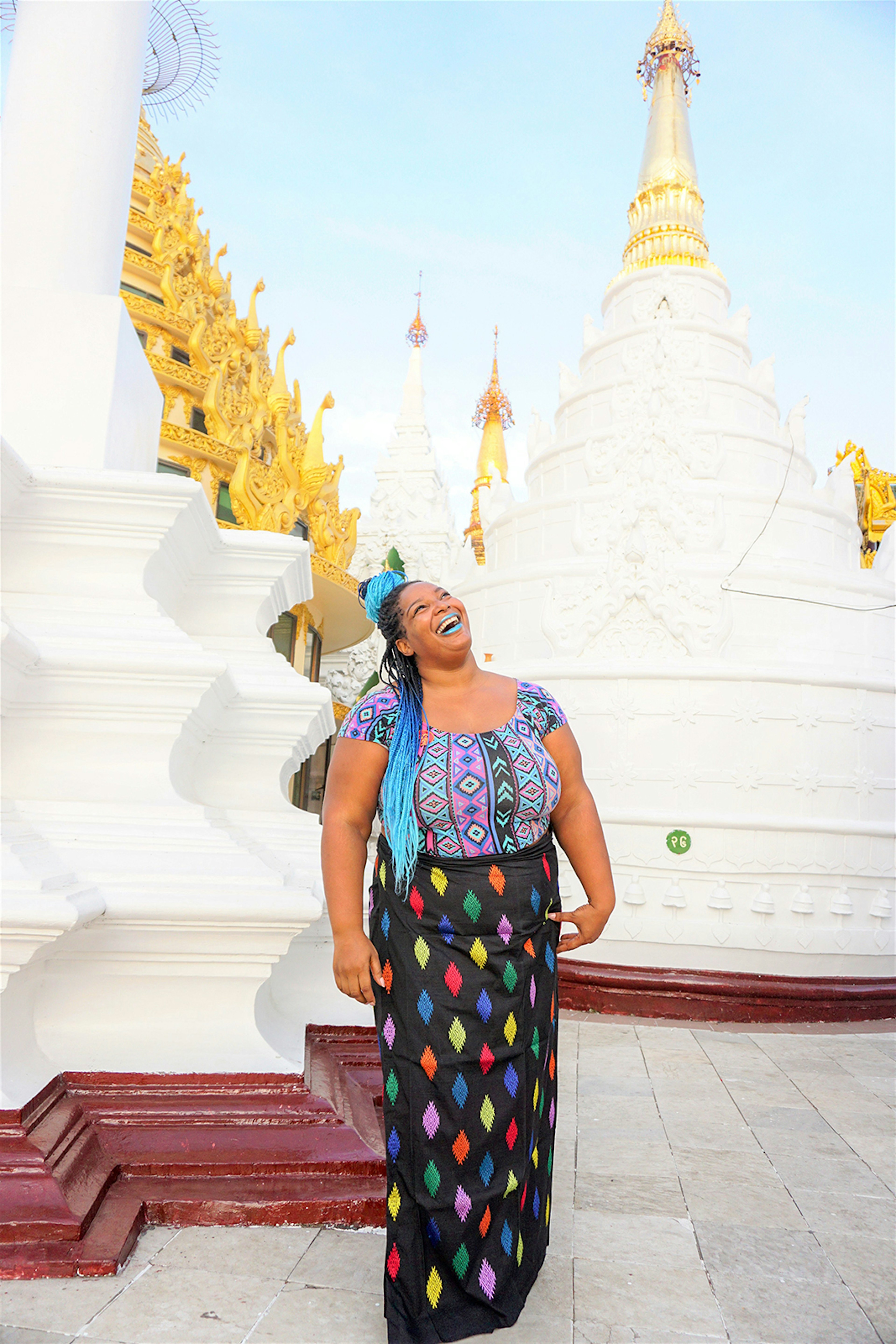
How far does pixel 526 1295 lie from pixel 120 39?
4.32m

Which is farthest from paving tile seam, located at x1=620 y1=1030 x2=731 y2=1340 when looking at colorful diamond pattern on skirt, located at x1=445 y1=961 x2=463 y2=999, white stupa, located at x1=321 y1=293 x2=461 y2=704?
white stupa, located at x1=321 y1=293 x2=461 y2=704

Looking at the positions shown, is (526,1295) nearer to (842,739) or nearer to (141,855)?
(141,855)

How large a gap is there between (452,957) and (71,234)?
2958 millimetres

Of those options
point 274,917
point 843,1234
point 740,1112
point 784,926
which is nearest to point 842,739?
point 784,926

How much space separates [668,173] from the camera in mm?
10492

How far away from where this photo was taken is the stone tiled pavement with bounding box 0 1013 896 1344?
5.93 ft

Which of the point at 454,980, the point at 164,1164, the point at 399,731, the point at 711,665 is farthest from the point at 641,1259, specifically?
the point at 711,665

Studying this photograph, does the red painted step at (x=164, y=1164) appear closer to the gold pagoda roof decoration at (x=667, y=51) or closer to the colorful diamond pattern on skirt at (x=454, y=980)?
the colorful diamond pattern on skirt at (x=454, y=980)

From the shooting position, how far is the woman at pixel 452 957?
6.19 ft

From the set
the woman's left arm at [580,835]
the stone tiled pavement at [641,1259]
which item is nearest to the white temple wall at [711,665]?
the stone tiled pavement at [641,1259]

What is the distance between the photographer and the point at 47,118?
3.36 metres

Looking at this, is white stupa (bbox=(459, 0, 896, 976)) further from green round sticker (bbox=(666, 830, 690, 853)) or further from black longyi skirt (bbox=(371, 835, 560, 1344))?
black longyi skirt (bbox=(371, 835, 560, 1344))

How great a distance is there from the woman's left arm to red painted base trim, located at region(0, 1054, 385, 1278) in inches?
32.3

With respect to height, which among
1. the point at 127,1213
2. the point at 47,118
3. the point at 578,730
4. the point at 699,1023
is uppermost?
the point at 47,118
